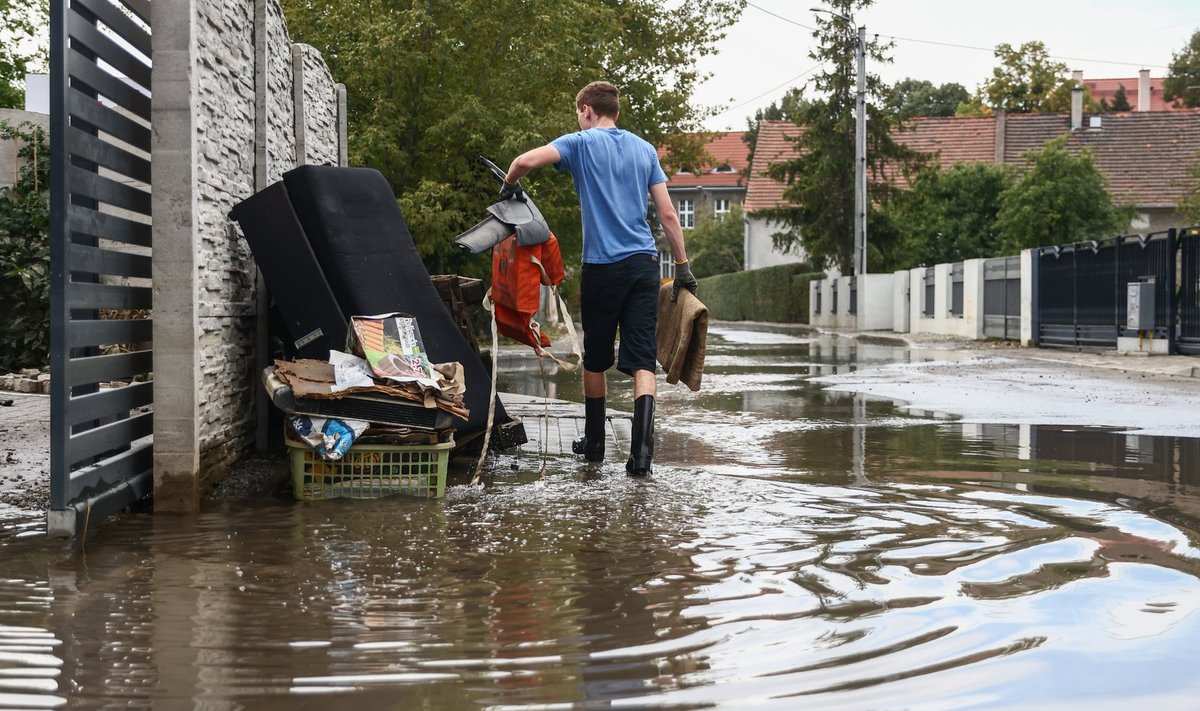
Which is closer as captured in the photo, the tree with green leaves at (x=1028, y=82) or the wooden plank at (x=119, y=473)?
the wooden plank at (x=119, y=473)

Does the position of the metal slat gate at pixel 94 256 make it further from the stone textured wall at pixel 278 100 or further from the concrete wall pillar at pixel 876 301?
the concrete wall pillar at pixel 876 301

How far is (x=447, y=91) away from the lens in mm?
21578

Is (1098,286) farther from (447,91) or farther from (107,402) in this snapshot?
(107,402)

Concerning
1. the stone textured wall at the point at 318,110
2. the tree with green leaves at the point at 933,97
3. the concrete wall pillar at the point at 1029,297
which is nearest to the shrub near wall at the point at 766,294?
the concrete wall pillar at the point at 1029,297

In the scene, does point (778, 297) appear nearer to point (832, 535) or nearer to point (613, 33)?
point (613, 33)

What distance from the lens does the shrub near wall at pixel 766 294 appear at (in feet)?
163

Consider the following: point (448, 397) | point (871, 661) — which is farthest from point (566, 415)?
point (871, 661)

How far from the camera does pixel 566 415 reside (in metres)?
9.84

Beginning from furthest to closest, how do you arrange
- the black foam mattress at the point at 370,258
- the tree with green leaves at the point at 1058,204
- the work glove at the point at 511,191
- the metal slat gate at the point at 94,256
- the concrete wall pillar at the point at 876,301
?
the concrete wall pillar at the point at 876,301 < the tree with green leaves at the point at 1058,204 < the work glove at the point at 511,191 < the black foam mattress at the point at 370,258 < the metal slat gate at the point at 94,256

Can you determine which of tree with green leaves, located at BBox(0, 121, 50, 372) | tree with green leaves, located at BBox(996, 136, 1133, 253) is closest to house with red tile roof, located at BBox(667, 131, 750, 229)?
tree with green leaves, located at BBox(996, 136, 1133, 253)

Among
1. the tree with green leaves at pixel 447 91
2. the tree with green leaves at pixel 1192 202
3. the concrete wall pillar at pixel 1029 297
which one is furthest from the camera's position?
the tree with green leaves at pixel 1192 202

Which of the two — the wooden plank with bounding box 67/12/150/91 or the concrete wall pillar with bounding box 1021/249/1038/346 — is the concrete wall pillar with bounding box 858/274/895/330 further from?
the wooden plank with bounding box 67/12/150/91

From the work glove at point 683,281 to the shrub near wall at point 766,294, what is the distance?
1615 inches

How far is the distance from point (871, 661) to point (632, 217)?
409 cm
